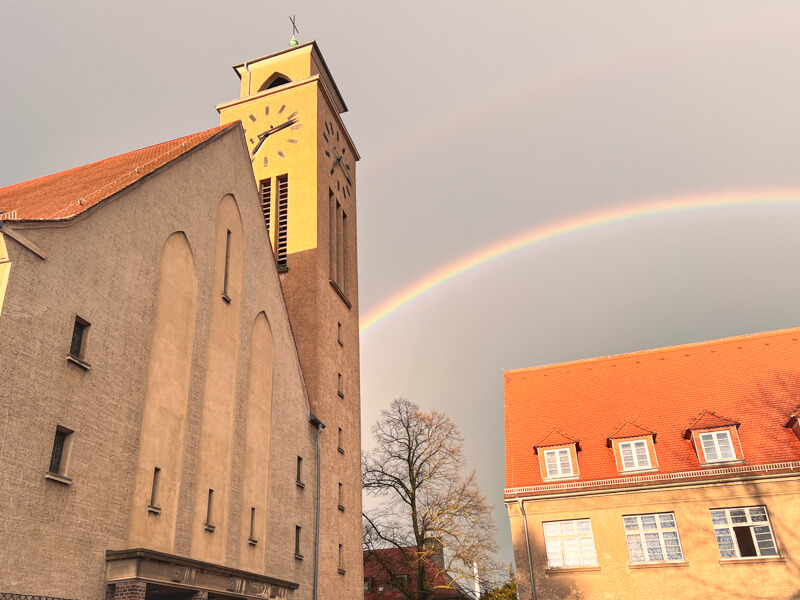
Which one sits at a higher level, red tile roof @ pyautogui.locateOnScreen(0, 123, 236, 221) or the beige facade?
red tile roof @ pyautogui.locateOnScreen(0, 123, 236, 221)

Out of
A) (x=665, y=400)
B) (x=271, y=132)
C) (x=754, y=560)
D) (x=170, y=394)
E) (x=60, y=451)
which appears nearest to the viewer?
(x=60, y=451)

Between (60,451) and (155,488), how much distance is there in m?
3.27

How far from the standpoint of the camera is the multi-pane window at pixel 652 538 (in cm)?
2809

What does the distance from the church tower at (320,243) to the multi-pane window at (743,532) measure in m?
15.6

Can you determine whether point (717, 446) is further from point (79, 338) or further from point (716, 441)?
point (79, 338)

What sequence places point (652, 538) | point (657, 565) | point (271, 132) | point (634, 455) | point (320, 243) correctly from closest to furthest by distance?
point (657, 565), point (652, 538), point (634, 455), point (320, 243), point (271, 132)

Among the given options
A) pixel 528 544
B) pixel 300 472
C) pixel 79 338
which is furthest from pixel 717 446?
pixel 79 338

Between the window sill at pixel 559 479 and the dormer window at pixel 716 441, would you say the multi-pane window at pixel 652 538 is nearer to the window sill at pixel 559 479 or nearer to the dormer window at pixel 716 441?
the window sill at pixel 559 479

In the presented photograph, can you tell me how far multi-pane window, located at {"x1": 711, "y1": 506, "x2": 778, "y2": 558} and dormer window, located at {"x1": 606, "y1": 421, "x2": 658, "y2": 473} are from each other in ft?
11.1

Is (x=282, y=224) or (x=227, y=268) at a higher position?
(x=282, y=224)

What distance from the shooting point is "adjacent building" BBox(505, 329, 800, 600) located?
27438 millimetres

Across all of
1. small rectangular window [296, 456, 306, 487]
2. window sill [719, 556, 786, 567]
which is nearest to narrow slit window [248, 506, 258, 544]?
small rectangular window [296, 456, 306, 487]

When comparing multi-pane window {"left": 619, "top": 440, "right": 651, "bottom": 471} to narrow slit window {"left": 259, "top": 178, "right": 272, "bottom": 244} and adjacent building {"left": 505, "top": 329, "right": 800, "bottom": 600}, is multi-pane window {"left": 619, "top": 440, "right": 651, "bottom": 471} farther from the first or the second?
narrow slit window {"left": 259, "top": 178, "right": 272, "bottom": 244}

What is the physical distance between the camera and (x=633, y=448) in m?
31.2
